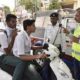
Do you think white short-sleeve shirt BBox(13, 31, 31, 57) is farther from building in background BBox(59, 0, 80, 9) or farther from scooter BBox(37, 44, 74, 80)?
building in background BBox(59, 0, 80, 9)

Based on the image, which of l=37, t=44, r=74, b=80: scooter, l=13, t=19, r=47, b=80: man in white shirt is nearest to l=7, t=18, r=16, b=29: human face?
l=13, t=19, r=47, b=80: man in white shirt

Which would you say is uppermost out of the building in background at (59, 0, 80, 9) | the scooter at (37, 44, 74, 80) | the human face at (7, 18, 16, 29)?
the human face at (7, 18, 16, 29)

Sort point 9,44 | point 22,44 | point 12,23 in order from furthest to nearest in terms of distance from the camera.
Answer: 1. point 12,23
2. point 9,44
3. point 22,44

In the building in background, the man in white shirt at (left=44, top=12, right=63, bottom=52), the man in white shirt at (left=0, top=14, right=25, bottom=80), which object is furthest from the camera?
the building in background

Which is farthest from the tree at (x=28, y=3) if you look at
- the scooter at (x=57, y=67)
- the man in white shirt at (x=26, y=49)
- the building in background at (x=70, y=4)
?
the scooter at (x=57, y=67)

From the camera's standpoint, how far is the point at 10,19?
503 cm

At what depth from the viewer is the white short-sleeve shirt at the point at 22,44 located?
4424mm

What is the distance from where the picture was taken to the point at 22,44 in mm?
4434

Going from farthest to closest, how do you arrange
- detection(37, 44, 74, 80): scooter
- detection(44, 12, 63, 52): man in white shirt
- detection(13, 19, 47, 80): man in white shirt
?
detection(44, 12, 63, 52): man in white shirt, detection(13, 19, 47, 80): man in white shirt, detection(37, 44, 74, 80): scooter

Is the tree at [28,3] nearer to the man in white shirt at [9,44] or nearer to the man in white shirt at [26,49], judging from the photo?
the man in white shirt at [9,44]

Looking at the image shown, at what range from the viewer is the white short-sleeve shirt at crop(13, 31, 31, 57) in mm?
4424

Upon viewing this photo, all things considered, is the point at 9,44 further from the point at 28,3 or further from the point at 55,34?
the point at 28,3

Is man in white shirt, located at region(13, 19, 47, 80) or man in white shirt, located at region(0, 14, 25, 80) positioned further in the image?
man in white shirt, located at region(0, 14, 25, 80)

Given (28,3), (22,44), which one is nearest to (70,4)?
(28,3)
